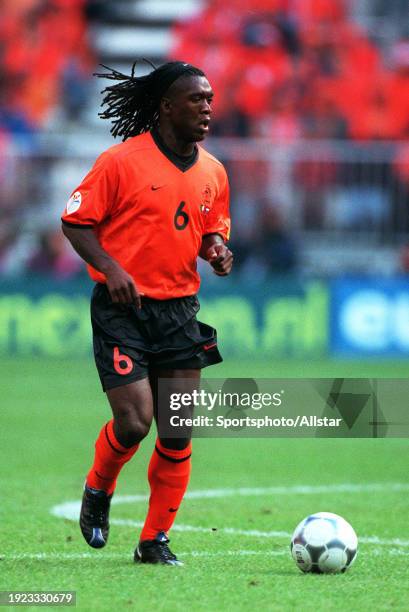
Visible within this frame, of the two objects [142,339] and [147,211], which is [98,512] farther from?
[147,211]

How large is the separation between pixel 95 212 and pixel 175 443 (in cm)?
116

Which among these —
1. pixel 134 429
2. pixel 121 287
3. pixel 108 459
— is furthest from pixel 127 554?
pixel 121 287

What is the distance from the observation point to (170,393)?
20.6 ft

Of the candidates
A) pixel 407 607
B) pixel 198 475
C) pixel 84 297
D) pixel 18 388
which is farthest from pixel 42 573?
pixel 84 297

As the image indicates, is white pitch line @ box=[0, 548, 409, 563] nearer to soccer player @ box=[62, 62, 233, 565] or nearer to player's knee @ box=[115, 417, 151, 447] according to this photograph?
soccer player @ box=[62, 62, 233, 565]

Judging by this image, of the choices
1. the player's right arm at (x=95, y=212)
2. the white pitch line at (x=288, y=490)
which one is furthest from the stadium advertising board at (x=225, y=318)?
the player's right arm at (x=95, y=212)

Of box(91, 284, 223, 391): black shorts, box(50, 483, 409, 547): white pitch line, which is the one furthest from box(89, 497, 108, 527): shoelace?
box(50, 483, 409, 547): white pitch line

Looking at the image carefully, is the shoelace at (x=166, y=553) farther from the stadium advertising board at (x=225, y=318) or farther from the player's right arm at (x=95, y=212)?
the stadium advertising board at (x=225, y=318)

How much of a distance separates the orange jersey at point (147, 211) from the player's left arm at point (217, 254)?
0.10 m

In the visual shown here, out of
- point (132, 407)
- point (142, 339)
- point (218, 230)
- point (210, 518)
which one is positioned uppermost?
point (218, 230)

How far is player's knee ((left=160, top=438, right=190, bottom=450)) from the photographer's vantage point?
6.30 meters

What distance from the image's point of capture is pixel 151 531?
6285 mm

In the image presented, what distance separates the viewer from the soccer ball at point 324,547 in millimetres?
5898

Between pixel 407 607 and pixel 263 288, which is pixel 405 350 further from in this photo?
pixel 407 607
